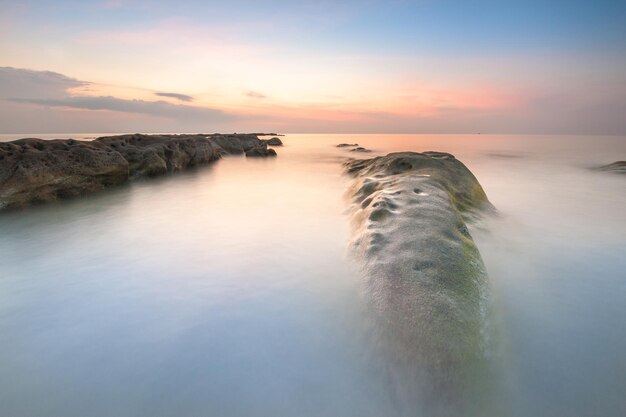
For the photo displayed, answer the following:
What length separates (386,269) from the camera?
359 centimetres

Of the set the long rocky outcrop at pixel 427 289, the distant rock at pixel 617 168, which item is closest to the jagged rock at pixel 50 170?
the long rocky outcrop at pixel 427 289

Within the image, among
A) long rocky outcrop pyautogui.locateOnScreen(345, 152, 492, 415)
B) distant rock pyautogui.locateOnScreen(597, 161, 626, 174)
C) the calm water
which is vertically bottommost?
the calm water

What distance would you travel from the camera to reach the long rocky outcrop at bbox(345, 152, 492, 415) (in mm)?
2392

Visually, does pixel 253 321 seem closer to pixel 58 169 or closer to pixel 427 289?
pixel 427 289

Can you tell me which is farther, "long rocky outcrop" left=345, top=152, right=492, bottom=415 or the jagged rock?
the jagged rock

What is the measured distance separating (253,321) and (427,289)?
1.83 metres

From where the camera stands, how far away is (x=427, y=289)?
3053 millimetres

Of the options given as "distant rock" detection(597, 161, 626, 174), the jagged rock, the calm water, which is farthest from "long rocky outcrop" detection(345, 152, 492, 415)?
"distant rock" detection(597, 161, 626, 174)

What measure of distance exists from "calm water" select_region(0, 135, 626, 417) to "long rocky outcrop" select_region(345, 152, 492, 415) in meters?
0.17

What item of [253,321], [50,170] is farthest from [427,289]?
[50,170]

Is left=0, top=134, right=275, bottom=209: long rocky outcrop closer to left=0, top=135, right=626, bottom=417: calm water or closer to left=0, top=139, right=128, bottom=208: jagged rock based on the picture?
left=0, top=139, right=128, bottom=208: jagged rock

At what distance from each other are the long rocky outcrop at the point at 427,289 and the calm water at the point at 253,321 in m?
0.17

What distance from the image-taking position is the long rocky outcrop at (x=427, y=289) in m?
2.39

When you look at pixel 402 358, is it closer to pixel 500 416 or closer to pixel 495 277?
pixel 500 416
